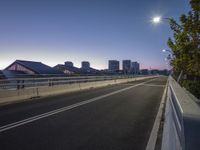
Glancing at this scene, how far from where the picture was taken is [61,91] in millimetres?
20203

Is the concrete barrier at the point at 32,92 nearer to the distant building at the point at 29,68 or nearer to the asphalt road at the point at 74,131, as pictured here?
the asphalt road at the point at 74,131

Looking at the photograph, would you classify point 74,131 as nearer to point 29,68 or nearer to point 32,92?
point 32,92

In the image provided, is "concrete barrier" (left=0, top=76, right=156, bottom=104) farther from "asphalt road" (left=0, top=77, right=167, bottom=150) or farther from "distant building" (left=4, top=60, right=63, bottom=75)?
"distant building" (left=4, top=60, right=63, bottom=75)

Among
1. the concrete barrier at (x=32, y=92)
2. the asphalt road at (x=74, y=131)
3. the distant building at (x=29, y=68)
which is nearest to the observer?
the asphalt road at (x=74, y=131)

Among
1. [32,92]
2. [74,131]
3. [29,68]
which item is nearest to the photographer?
[74,131]

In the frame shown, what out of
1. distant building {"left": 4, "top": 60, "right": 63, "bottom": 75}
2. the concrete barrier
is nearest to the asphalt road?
the concrete barrier

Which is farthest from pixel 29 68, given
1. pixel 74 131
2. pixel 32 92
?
pixel 74 131

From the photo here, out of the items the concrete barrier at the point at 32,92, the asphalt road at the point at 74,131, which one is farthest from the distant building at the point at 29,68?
the asphalt road at the point at 74,131

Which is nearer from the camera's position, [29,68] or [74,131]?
[74,131]

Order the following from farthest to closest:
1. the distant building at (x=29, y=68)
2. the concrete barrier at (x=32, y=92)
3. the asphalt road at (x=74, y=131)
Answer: the distant building at (x=29, y=68), the concrete barrier at (x=32, y=92), the asphalt road at (x=74, y=131)

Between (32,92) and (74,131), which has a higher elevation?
(32,92)

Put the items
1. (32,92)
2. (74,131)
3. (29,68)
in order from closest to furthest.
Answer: (74,131)
(32,92)
(29,68)

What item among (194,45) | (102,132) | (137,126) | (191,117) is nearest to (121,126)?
(137,126)

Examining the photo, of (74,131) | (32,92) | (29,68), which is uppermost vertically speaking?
(29,68)
